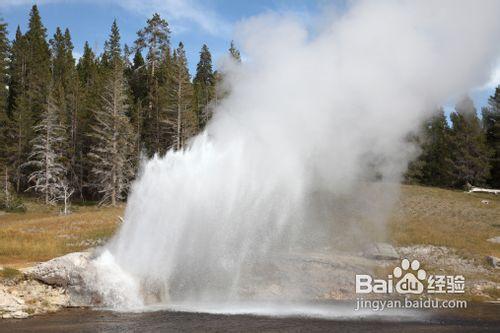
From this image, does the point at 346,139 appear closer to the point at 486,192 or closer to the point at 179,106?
the point at 179,106

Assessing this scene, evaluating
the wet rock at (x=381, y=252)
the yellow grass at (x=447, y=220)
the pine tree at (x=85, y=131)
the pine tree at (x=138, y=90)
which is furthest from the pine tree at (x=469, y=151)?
the pine tree at (x=85, y=131)

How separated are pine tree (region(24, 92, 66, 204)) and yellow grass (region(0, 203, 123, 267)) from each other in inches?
470

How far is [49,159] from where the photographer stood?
58969mm

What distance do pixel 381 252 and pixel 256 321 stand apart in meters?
13.1

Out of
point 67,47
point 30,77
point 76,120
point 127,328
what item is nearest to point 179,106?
point 76,120

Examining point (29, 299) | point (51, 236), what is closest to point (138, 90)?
point (51, 236)

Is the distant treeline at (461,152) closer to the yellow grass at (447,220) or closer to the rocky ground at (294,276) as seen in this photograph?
the yellow grass at (447,220)

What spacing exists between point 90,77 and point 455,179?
63.8 meters

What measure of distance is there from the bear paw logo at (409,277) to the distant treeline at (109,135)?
3451 centimetres

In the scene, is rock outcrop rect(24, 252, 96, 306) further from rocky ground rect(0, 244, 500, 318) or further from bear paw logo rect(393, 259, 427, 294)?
bear paw logo rect(393, 259, 427, 294)

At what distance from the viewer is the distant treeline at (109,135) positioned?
190 feet

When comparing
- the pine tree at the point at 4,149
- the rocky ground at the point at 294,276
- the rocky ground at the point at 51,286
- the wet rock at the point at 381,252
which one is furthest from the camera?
the pine tree at the point at 4,149

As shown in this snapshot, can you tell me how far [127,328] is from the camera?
50.8 feet

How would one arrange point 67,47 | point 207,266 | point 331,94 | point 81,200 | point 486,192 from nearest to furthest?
point 331,94 < point 207,266 < point 486,192 < point 81,200 < point 67,47
